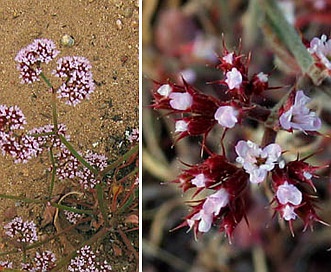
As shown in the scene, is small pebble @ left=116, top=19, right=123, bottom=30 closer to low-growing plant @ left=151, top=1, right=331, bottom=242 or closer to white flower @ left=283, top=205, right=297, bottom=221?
low-growing plant @ left=151, top=1, right=331, bottom=242

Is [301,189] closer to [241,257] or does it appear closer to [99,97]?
[99,97]

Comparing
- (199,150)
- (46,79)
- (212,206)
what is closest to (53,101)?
(46,79)

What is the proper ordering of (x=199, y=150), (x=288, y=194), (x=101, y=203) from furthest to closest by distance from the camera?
(x=199, y=150)
(x=101, y=203)
(x=288, y=194)

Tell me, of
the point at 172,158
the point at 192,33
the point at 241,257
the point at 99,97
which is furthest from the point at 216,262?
the point at 99,97

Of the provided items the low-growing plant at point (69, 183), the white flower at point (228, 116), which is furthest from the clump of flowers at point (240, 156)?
the low-growing plant at point (69, 183)

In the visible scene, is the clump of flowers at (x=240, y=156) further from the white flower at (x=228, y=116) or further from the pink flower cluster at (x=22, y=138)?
the pink flower cluster at (x=22, y=138)

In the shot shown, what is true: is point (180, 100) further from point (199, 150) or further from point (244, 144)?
point (199, 150)
